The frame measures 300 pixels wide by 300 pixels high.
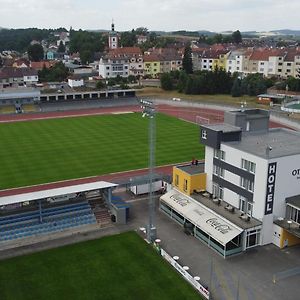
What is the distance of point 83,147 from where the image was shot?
181 feet

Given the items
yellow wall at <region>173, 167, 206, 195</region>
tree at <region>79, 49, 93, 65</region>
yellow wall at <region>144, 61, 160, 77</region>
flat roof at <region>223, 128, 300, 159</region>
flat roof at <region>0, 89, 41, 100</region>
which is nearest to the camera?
flat roof at <region>223, 128, 300, 159</region>

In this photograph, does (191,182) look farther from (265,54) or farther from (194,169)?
(265,54)

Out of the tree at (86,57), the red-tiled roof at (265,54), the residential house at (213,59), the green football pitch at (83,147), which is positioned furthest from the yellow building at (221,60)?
the green football pitch at (83,147)

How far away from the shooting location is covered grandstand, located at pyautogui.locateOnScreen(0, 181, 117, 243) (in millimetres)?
31078

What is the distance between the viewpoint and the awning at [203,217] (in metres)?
28.0

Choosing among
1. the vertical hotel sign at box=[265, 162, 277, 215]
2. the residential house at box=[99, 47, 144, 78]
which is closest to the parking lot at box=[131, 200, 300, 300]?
the vertical hotel sign at box=[265, 162, 277, 215]

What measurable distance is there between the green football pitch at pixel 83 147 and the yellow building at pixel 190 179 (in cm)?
1136

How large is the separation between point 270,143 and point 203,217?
842 cm

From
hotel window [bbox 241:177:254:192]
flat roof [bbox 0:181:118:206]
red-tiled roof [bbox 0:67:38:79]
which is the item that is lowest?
flat roof [bbox 0:181:118:206]

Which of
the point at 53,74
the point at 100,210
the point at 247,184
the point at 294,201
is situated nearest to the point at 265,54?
the point at 53,74

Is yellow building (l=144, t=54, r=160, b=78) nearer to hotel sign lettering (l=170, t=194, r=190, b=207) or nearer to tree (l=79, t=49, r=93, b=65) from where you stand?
tree (l=79, t=49, r=93, b=65)

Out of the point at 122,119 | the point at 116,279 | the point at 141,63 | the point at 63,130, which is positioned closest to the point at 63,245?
the point at 116,279

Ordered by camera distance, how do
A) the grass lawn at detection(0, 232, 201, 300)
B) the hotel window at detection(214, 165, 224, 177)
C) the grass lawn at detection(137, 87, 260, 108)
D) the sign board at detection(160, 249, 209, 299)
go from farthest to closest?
the grass lawn at detection(137, 87, 260, 108)
the hotel window at detection(214, 165, 224, 177)
the grass lawn at detection(0, 232, 201, 300)
the sign board at detection(160, 249, 209, 299)

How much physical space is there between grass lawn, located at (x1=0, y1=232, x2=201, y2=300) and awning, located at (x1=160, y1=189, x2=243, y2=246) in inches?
157
